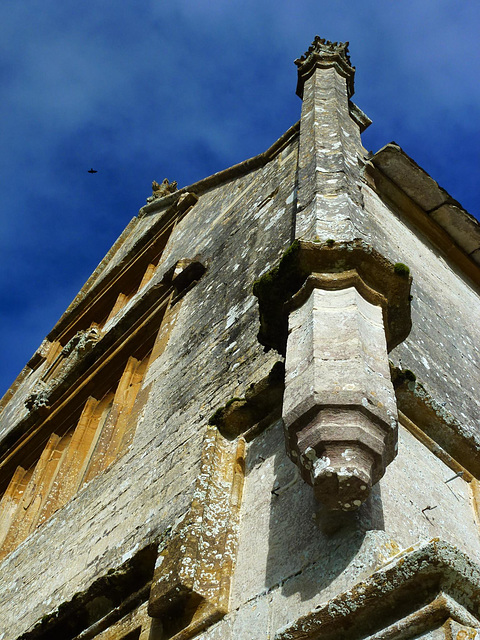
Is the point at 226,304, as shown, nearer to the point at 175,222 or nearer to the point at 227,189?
the point at 227,189

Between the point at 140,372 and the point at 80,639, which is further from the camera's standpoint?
the point at 140,372

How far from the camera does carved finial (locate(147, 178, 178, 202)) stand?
42.9 ft

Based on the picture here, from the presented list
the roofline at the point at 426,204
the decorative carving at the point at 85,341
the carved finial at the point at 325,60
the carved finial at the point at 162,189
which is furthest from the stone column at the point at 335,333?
the carved finial at the point at 162,189

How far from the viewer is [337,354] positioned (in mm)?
2707

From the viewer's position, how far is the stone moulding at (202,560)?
2756 mm

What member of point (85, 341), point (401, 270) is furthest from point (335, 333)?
point (85, 341)

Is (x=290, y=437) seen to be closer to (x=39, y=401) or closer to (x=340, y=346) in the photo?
(x=340, y=346)

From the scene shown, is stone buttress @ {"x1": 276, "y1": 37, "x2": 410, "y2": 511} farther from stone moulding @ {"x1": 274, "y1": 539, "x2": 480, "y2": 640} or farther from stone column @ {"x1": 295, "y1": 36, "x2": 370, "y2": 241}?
stone moulding @ {"x1": 274, "y1": 539, "x2": 480, "y2": 640}

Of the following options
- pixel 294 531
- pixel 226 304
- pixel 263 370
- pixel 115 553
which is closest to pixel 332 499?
pixel 294 531

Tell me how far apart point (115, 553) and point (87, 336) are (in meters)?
4.81

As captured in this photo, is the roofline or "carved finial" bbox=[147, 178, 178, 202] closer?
the roofline

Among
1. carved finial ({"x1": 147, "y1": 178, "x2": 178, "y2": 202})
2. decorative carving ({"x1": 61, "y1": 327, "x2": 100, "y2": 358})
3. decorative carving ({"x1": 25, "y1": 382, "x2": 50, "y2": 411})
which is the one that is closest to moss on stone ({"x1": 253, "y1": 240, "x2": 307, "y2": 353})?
decorative carving ({"x1": 61, "y1": 327, "x2": 100, "y2": 358})

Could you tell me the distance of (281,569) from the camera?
8.48 ft

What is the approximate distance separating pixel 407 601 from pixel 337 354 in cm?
98
